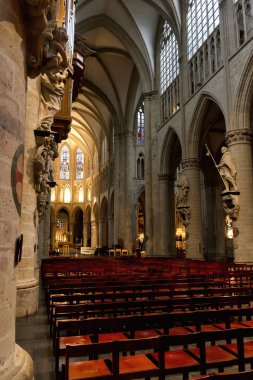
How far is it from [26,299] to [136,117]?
28.3 meters

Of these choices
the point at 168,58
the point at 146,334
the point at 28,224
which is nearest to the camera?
the point at 146,334

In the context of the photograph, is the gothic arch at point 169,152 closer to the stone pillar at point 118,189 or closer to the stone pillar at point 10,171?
the stone pillar at point 118,189

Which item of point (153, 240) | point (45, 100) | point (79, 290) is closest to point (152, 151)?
point (153, 240)

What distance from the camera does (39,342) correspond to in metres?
4.72

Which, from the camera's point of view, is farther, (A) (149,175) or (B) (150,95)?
(B) (150,95)

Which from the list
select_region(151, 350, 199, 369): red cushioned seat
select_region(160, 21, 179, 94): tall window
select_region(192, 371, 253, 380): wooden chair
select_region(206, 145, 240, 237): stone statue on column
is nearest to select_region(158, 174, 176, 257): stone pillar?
select_region(160, 21, 179, 94): tall window

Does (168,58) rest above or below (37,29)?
above

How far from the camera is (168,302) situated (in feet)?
15.4

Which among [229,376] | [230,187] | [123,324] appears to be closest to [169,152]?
[230,187]

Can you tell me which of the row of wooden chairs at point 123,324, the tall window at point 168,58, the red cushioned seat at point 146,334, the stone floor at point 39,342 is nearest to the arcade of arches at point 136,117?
the tall window at point 168,58

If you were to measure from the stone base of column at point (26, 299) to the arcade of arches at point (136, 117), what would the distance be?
2 cm

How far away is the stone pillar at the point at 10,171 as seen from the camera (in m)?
2.63

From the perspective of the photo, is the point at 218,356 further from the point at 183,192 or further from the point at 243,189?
the point at 183,192

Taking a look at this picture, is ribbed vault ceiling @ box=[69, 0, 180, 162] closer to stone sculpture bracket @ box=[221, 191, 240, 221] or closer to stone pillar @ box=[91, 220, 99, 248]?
stone sculpture bracket @ box=[221, 191, 240, 221]
